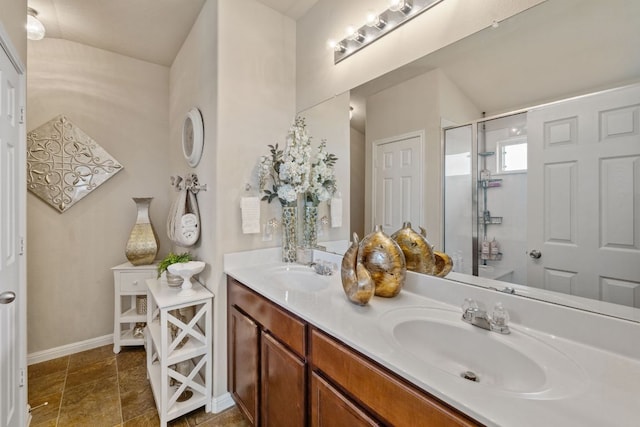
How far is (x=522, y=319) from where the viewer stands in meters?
0.95

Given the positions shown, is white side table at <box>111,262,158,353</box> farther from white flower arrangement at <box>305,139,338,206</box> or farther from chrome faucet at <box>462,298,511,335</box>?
chrome faucet at <box>462,298,511,335</box>

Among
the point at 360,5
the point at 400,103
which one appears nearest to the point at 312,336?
the point at 400,103

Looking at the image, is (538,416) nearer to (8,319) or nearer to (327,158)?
(327,158)

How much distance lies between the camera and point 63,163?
2.32 metres

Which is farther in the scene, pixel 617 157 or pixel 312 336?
pixel 312 336

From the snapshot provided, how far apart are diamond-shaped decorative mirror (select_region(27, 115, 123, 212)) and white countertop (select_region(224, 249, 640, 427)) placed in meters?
2.15

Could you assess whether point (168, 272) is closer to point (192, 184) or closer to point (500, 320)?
point (192, 184)

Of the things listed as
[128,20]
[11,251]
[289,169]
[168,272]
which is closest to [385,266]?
A: [289,169]

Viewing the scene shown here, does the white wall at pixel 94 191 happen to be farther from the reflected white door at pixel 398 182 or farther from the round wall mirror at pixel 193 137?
the reflected white door at pixel 398 182

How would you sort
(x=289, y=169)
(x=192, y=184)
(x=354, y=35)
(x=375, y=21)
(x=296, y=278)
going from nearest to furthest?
(x=375, y=21) → (x=354, y=35) → (x=296, y=278) → (x=289, y=169) → (x=192, y=184)

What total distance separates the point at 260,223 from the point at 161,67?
6.99 feet

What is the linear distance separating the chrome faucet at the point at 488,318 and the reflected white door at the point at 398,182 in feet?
1.46

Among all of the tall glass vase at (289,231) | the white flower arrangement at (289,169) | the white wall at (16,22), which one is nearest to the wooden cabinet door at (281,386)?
the tall glass vase at (289,231)

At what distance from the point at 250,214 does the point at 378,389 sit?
4.31ft
